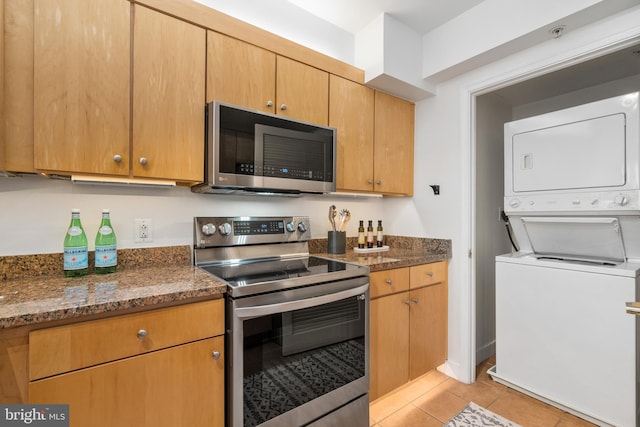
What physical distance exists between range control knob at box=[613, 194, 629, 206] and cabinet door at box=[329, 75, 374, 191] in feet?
4.55

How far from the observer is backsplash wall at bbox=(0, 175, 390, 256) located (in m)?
1.28

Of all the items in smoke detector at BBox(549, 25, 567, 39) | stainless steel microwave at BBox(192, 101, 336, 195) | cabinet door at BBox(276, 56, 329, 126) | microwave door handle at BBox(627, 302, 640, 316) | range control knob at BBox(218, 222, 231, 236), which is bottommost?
microwave door handle at BBox(627, 302, 640, 316)

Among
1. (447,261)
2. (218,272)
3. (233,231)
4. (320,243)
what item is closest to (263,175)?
(233,231)

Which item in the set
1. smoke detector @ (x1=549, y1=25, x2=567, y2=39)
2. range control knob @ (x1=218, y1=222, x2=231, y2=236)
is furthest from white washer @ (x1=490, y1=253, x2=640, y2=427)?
range control knob @ (x1=218, y1=222, x2=231, y2=236)

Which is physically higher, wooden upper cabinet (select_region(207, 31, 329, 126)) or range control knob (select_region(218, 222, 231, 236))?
wooden upper cabinet (select_region(207, 31, 329, 126))

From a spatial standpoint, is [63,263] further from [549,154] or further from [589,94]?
[589,94]

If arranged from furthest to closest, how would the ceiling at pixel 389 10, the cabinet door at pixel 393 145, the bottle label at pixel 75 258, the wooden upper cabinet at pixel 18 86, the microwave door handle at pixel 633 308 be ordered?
the cabinet door at pixel 393 145, the ceiling at pixel 389 10, the bottle label at pixel 75 258, the wooden upper cabinet at pixel 18 86, the microwave door handle at pixel 633 308

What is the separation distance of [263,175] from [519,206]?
5.85 ft

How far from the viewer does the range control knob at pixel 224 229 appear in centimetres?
168

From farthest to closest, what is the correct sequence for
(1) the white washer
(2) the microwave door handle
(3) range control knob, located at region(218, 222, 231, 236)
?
1. (3) range control knob, located at region(218, 222, 231, 236)
2. (1) the white washer
3. (2) the microwave door handle

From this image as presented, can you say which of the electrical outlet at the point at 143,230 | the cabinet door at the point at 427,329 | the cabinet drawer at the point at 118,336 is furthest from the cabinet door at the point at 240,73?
the cabinet door at the point at 427,329

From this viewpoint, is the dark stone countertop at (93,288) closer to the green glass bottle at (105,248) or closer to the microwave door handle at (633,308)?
the green glass bottle at (105,248)

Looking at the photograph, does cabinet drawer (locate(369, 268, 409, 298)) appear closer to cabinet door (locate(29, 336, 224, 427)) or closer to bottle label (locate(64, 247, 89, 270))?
cabinet door (locate(29, 336, 224, 427))

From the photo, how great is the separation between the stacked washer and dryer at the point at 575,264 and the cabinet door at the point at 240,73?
5.84 feet
